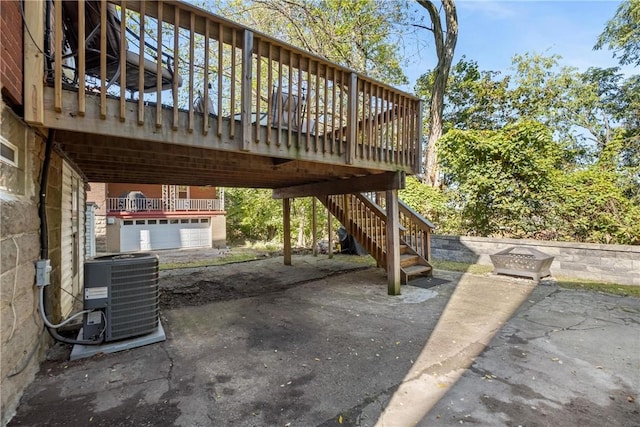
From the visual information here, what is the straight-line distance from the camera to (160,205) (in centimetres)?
1745

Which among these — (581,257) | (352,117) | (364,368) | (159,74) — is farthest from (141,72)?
(581,257)

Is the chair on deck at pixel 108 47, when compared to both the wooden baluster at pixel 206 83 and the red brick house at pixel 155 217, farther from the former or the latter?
the red brick house at pixel 155 217

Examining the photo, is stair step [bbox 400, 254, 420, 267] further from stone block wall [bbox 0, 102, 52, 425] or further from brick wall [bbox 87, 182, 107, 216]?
brick wall [bbox 87, 182, 107, 216]

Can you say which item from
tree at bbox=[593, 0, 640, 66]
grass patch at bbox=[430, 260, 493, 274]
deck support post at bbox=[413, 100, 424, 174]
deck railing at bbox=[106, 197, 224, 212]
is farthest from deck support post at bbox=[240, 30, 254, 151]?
deck railing at bbox=[106, 197, 224, 212]

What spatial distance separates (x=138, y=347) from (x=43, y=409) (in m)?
0.95

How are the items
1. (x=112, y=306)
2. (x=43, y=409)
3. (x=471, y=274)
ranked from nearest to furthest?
(x=43, y=409) < (x=112, y=306) < (x=471, y=274)

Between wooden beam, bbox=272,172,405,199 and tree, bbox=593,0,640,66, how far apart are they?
12.6 m

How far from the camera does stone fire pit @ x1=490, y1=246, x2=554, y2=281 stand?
5785 mm

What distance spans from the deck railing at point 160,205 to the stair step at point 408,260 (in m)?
15.2

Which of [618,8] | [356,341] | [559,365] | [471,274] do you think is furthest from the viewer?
[618,8]

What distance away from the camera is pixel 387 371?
2.54m

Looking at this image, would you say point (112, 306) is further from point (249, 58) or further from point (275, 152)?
point (249, 58)

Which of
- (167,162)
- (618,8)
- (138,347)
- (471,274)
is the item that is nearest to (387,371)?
(138,347)

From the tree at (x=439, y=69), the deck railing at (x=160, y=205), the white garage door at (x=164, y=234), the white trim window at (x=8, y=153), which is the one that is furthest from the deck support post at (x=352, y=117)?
the white garage door at (x=164, y=234)
